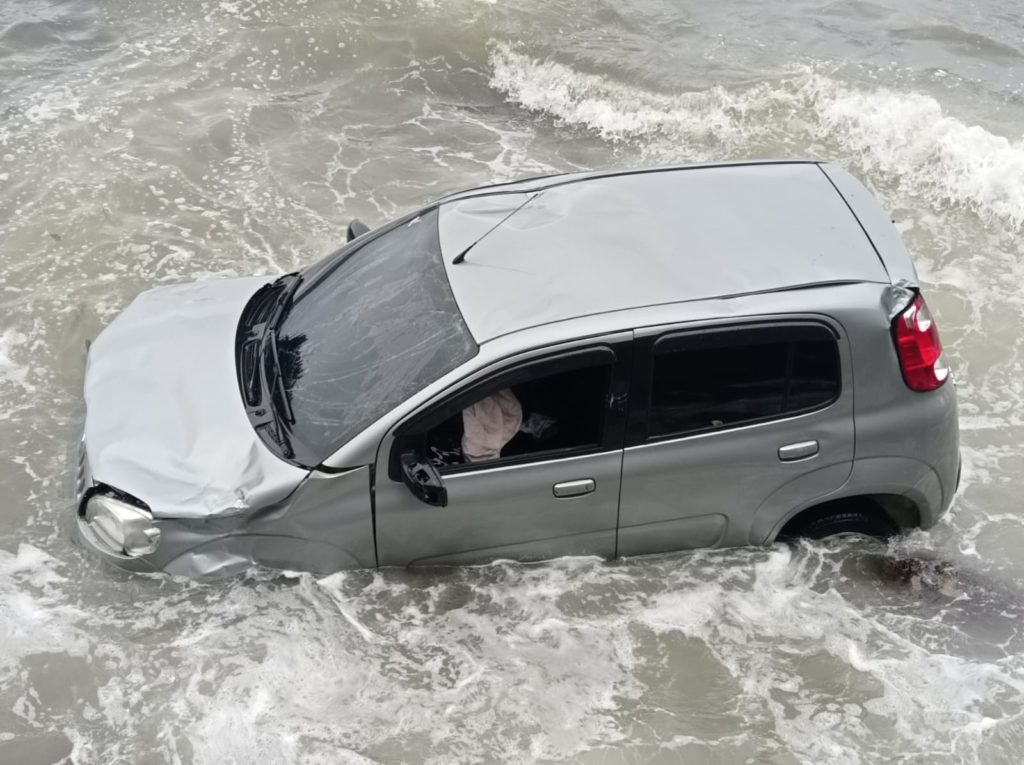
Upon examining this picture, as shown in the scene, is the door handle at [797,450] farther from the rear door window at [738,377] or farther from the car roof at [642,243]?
the car roof at [642,243]

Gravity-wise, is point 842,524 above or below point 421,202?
below

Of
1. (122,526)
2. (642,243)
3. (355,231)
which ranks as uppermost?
(642,243)

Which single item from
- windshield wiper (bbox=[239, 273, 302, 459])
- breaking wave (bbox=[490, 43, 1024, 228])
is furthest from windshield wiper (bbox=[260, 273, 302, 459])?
breaking wave (bbox=[490, 43, 1024, 228])

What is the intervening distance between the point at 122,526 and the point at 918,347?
3.73 m

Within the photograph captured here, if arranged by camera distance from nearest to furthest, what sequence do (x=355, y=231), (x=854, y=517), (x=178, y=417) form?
(x=178, y=417) < (x=854, y=517) < (x=355, y=231)

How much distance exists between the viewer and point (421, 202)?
8930 millimetres

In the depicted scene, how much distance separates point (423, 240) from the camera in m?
5.25

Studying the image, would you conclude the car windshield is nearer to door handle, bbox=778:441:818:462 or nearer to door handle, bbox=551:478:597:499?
door handle, bbox=551:478:597:499

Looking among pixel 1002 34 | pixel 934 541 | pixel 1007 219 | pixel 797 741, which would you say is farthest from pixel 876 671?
pixel 1002 34

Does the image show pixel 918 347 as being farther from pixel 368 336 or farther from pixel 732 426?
pixel 368 336

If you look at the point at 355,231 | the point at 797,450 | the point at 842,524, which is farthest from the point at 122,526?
the point at 842,524

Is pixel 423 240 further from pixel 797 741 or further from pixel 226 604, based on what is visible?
pixel 797 741

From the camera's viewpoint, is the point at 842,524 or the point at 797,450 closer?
the point at 797,450

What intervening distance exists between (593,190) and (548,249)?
23.5 inches
